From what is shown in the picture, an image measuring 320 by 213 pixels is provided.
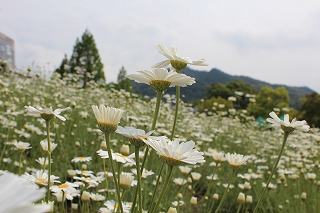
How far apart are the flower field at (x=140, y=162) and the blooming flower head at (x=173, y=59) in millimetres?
159

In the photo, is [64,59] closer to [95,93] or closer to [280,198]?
[95,93]

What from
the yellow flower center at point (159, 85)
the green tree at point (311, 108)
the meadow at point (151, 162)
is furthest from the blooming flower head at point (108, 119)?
the green tree at point (311, 108)

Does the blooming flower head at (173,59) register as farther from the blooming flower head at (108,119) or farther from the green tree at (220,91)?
the green tree at (220,91)

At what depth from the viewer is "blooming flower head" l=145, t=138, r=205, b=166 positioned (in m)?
0.71

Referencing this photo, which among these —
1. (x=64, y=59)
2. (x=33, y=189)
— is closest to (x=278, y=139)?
(x=33, y=189)

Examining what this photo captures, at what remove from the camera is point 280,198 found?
2898mm

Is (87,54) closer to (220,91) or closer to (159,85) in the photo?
(220,91)

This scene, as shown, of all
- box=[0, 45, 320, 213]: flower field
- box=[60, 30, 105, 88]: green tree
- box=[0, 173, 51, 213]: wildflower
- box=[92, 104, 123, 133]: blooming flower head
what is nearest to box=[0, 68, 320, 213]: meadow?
box=[0, 45, 320, 213]: flower field

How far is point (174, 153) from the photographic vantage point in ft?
2.38

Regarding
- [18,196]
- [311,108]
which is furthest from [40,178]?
[311,108]

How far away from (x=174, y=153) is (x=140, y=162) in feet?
3.30

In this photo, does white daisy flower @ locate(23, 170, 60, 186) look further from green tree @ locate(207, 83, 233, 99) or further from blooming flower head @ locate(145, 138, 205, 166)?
green tree @ locate(207, 83, 233, 99)

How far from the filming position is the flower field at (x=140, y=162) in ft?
2.62

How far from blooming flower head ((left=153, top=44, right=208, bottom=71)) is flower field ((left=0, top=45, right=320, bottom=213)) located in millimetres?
159
